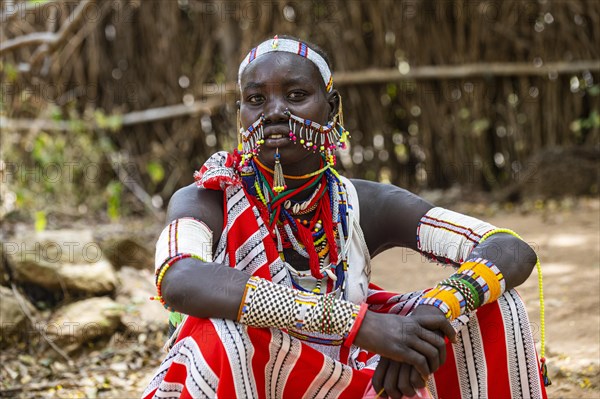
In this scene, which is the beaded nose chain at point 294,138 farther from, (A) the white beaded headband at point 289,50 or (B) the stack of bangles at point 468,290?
(B) the stack of bangles at point 468,290

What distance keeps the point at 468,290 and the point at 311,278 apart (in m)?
0.53

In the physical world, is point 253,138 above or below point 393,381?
above

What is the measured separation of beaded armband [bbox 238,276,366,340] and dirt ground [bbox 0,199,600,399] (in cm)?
134

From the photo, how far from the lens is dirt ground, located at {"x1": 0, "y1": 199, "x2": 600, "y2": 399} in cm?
302

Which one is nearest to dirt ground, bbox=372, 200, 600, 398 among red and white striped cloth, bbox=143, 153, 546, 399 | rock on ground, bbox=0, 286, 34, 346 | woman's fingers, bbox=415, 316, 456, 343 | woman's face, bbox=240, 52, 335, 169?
red and white striped cloth, bbox=143, 153, 546, 399

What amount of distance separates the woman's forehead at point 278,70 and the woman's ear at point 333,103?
0.15 m

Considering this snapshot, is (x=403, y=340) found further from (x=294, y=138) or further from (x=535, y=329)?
(x=535, y=329)

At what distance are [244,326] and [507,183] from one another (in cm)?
529

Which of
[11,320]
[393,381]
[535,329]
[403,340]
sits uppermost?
[403,340]

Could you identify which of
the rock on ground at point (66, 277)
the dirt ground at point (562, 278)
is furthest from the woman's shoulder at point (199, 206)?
the rock on ground at point (66, 277)

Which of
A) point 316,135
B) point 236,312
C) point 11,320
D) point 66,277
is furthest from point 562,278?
point 11,320

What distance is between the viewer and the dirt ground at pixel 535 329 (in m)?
3.02

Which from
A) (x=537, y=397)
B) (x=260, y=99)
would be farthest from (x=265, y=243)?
(x=537, y=397)

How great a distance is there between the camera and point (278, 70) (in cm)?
227
